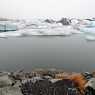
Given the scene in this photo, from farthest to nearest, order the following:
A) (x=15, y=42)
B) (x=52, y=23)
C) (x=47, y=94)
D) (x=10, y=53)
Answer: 1. (x=52, y=23)
2. (x=15, y=42)
3. (x=10, y=53)
4. (x=47, y=94)

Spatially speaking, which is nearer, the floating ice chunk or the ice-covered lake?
the ice-covered lake

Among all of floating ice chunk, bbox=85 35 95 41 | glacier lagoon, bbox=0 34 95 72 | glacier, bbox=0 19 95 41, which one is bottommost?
glacier lagoon, bbox=0 34 95 72

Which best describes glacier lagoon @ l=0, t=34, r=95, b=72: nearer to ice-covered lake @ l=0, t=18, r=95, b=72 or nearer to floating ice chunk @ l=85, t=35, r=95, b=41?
ice-covered lake @ l=0, t=18, r=95, b=72

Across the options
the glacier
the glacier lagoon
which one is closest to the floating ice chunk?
the glacier

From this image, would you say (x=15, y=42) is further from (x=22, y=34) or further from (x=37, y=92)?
(x=37, y=92)

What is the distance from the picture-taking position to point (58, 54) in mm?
4605

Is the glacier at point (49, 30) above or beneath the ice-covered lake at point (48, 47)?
above

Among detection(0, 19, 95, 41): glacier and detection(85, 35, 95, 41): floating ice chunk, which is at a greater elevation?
detection(0, 19, 95, 41): glacier

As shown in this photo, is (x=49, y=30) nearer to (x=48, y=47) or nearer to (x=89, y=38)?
(x=48, y=47)

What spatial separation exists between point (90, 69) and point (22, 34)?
273 cm

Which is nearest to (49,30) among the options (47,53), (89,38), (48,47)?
(48,47)

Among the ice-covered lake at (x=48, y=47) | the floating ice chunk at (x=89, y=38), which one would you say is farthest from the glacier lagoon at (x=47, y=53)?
the floating ice chunk at (x=89, y=38)

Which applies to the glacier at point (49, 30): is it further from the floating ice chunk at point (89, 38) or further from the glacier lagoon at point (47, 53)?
the glacier lagoon at point (47, 53)

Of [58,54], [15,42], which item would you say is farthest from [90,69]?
[15,42]
